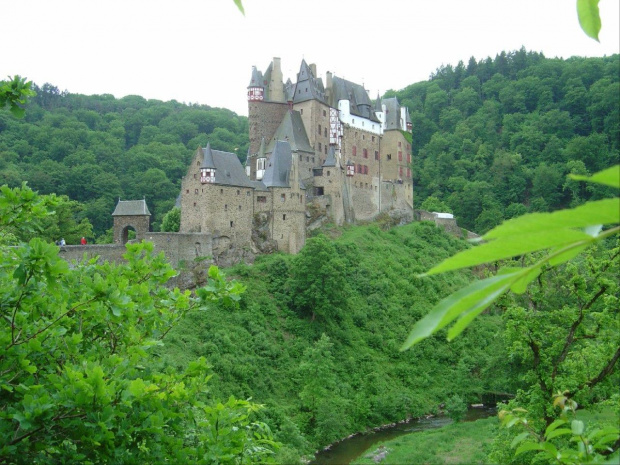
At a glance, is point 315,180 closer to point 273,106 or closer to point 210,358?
point 273,106

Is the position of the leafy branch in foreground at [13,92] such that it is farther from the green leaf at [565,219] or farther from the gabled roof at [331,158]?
the gabled roof at [331,158]

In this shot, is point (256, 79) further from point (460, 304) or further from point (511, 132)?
point (511, 132)

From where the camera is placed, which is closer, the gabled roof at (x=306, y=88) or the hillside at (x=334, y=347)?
the hillside at (x=334, y=347)

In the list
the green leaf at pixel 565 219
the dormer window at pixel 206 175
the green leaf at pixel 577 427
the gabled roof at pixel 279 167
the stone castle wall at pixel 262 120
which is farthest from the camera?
the stone castle wall at pixel 262 120

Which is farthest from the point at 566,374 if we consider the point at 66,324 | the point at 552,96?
the point at 552,96

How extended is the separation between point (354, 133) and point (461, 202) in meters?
24.5

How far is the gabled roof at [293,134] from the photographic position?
137 ft

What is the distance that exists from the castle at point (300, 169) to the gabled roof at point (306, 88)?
78mm

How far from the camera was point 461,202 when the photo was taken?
6812 centimetres

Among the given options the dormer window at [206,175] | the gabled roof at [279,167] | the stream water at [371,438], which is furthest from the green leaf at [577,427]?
the gabled roof at [279,167]

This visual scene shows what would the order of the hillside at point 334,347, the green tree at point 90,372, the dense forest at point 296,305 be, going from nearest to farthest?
the green tree at point 90,372, the dense forest at point 296,305, the hillside at point 334,347

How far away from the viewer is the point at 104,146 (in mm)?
63344

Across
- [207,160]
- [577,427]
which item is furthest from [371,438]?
[577,427]

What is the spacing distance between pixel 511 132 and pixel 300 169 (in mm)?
46352
